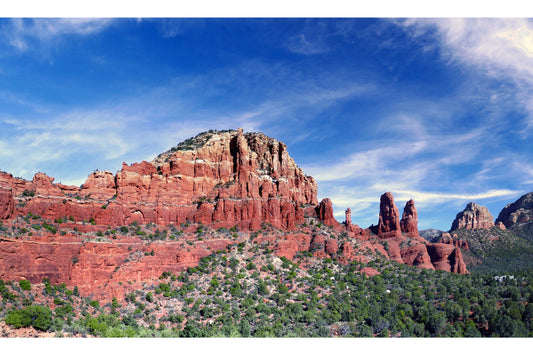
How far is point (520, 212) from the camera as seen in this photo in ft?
449

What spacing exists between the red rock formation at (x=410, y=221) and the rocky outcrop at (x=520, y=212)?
5216 centimetres

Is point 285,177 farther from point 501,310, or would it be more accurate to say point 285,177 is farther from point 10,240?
point 10,240

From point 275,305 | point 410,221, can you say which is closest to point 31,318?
point 275,305

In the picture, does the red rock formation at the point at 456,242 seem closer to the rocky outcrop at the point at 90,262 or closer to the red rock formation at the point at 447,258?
the red rock formation at the point at 447,258

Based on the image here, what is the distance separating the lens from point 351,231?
3666 inches

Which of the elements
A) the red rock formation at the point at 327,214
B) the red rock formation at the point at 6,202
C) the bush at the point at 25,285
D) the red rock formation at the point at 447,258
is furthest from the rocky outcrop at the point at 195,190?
the red rock formation at the point at 447,258

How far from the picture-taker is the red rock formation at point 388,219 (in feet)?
348

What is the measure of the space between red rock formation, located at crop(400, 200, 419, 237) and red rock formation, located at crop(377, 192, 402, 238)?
5501 mm

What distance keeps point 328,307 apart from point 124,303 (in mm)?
31667

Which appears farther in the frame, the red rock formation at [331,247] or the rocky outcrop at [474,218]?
the rocky outcrop at [474,218]

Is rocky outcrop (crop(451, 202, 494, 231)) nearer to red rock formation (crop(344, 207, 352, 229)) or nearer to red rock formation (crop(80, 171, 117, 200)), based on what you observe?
red rock formation (crop(344, 207, 352, 229))

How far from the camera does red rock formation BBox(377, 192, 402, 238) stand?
10619cm

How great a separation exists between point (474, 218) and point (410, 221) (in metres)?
49.1

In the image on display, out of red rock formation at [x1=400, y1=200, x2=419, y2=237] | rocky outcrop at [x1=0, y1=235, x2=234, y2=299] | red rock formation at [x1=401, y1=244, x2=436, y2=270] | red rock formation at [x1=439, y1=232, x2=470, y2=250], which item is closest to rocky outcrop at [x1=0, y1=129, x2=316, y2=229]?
rocky outcrop at [x1=0, y1=235, x2=234, y2=299]
